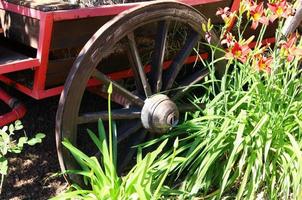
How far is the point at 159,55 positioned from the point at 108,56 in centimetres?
28

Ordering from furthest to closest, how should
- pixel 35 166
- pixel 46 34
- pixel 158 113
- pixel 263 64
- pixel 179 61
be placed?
1. pixel 35 166
2. pixel 179 61
3. pixel 158 113
4. pixel 263 64
5. pixel 46 34

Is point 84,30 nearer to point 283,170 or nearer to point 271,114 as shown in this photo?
point 271,114

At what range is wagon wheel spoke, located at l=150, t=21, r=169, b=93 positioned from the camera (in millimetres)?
2678

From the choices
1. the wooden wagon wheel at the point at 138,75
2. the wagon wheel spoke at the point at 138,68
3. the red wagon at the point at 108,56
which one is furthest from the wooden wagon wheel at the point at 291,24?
the wagon wheel spoke at the point at 138,68

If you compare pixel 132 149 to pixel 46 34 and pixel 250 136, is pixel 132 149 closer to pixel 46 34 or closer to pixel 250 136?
pixel 250 136

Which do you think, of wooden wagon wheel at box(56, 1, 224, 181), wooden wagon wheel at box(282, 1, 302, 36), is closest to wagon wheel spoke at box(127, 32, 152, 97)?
wooden wagon wheel at box(56, 1, 224, 181)

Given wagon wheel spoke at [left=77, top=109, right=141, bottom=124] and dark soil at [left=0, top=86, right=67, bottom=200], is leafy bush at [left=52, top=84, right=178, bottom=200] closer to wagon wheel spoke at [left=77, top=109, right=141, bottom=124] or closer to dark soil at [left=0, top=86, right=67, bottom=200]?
wagon wheel spoke at [left=77, top=109, right=141, bottom=124]

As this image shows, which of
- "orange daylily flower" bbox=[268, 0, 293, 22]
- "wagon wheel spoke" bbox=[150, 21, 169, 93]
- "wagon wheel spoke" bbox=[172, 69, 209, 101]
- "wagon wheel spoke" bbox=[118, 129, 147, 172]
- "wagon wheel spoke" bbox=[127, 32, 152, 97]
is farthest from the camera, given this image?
"wagon wheel spoke" bbox=[172, 69, 209, 101]

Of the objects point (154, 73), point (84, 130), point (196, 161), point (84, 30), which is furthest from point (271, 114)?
point (84, 130)

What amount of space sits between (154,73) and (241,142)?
2.05 ft

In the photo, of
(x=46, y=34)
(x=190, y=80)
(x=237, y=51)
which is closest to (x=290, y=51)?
(x=237, y=51)

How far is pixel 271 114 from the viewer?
262cm

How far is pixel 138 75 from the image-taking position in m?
2.65

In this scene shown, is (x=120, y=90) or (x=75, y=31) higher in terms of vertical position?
(x=75, y=31)
